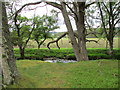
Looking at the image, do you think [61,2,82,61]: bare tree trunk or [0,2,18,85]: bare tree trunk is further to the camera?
[61,2,82,61]: bare tree trunk

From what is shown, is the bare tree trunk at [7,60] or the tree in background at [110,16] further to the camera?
the tree in background at [110,16]

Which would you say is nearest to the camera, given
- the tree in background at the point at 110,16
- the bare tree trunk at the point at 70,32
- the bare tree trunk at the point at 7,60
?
the bare tree trunk at the point at 7,60

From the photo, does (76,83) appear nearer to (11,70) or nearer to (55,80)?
(55,80)

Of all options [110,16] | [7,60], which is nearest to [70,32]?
[7,60]

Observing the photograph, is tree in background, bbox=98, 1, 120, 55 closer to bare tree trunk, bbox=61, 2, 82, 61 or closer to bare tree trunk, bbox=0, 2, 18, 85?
bare tree trunk, bbox=61, 2, 82, 61

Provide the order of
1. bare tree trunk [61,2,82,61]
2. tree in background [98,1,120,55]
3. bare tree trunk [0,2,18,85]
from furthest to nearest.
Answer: tree in background [98,1,120,55]
bare tree trunk [61,2,82,61]
bare tree trunk [0,2,18,85]

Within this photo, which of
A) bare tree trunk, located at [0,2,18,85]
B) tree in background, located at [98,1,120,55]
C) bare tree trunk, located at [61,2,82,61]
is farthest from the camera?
tree in background, located at [98,1,120,55]

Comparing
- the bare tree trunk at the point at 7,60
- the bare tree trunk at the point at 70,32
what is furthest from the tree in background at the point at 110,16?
the bare tree trunk at the point at 7,60

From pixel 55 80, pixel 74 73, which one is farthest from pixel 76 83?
pixel 74 73

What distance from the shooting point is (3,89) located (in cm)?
242

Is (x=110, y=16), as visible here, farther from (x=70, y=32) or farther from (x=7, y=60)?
(x=7, y=60)

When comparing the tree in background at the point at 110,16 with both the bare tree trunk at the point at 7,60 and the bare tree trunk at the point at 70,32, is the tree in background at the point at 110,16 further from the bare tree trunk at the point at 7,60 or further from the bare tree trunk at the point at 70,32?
the bare tree trunk at the point at 7,60

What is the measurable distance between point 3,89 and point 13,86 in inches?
6.6

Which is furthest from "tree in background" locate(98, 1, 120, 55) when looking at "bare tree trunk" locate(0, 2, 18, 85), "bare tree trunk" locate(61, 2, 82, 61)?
"bare tree trunk" locate(0, 2, 18, 85)
